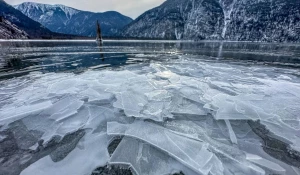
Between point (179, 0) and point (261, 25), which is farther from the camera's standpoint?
point (179, 0)

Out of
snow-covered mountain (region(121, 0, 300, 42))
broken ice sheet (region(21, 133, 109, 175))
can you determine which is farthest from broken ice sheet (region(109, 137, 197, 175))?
snow-covered mountain (region(121, 0, 300, 42))

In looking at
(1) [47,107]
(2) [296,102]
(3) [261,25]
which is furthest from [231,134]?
(3) [261,25]

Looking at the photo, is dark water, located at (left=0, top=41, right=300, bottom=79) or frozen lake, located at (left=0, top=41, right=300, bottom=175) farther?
dark water, located at (left=0, top=41, right=300, bottom=79)

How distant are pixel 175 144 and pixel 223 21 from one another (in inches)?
5617

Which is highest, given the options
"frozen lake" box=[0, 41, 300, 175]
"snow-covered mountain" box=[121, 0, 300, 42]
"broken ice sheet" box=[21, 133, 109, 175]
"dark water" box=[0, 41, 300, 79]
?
"snow-covered mountain" box=[121, 0, 300, 42]

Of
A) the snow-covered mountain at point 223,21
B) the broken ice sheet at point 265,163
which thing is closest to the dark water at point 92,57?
the broken ice sheet at point 265,163

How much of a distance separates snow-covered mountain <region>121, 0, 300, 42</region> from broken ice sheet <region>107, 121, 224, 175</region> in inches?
4707

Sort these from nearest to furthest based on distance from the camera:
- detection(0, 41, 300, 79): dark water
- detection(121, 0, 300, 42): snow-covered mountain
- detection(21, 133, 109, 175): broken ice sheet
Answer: detection(21, 133, 109, 175): broken ice sheet
detection(0, 41, 300, 79): dark water
detection(121, 0, 300, 42): snow-covered mountain

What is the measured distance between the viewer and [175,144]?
1.87m

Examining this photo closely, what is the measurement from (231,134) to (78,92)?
3560mm

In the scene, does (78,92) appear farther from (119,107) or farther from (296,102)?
(296,102)

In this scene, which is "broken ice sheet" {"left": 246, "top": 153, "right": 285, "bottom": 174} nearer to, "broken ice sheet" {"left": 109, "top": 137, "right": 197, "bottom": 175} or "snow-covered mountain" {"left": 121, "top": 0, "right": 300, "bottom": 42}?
"broken ice sheet" {"left": 109, "top": 137, "right": 197, "bottom": 175}

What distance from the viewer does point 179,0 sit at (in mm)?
157750

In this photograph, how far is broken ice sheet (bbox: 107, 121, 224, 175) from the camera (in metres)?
1.56
